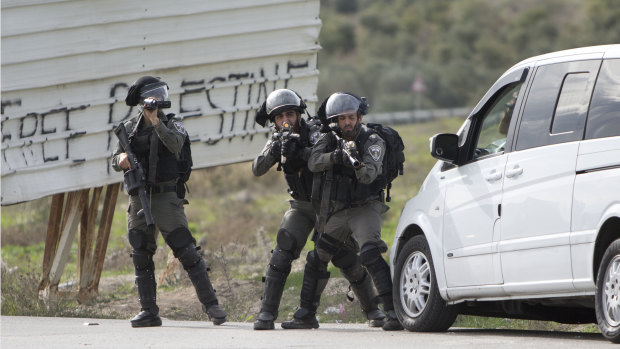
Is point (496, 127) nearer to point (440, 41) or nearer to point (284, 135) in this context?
point (284, 135)

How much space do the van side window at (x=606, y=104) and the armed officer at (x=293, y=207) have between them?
273 cm

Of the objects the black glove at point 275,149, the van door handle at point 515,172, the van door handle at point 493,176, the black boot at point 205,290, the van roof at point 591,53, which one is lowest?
the black boot at point 205,290

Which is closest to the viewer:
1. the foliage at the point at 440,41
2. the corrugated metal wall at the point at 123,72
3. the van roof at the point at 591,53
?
the van roof at the point at 591,53

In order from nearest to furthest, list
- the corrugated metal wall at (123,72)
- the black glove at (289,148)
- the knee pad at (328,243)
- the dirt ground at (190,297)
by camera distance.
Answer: the black glove at (289,148) < the knee pad at (328,243) < the corrugated metal wall at (123,72) < the dirt ground at (190,297)

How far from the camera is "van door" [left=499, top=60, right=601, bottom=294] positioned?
700 cm

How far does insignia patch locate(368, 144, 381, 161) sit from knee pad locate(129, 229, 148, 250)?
1963 millimetres

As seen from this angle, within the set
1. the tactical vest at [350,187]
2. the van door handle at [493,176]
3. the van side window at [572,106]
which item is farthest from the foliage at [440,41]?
the van side window at [572,106]

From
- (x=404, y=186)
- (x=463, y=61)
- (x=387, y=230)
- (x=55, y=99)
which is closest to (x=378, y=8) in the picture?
(x=463, y=61)

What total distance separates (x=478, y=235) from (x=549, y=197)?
34.4 inches

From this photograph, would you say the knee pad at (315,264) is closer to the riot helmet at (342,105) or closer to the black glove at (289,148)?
the black glove at (289,148)

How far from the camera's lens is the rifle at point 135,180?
9195mm

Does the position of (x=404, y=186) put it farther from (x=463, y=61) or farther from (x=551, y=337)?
(x=463, y=61)

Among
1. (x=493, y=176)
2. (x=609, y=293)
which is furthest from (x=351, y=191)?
(x=609, y=293)

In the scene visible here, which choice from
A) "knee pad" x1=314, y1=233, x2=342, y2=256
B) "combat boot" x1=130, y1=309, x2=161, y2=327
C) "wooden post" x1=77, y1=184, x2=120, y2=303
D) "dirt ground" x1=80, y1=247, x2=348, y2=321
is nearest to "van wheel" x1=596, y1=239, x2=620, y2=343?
"knee pad" x1=314, y1=233, x2=342, y2=256
